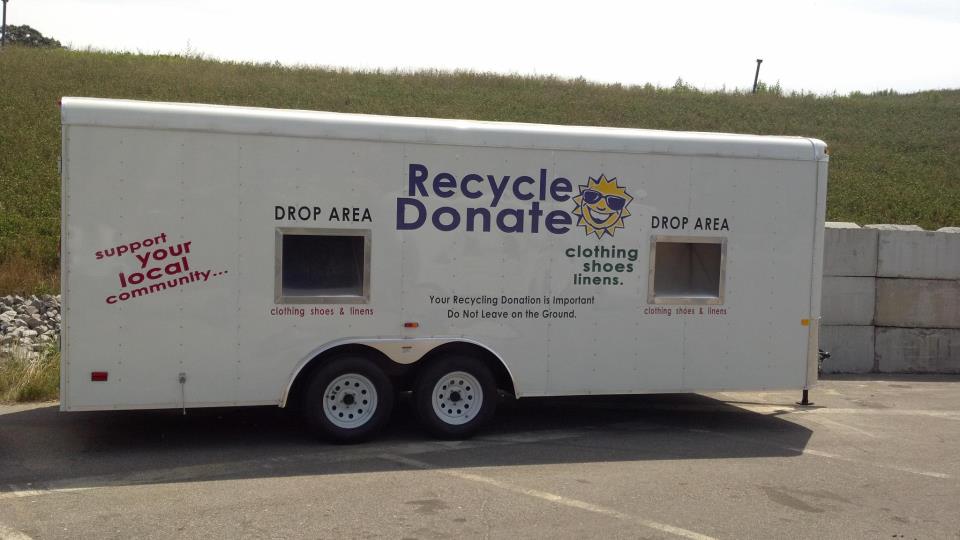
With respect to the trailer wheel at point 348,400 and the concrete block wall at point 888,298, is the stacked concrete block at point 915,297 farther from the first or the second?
the trailer wheel at point 348,400

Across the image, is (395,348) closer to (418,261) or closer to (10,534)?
(418,261)

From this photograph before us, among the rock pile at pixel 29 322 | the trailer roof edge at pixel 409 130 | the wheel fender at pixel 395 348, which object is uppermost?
the trailer roof edge at pixel 409 130

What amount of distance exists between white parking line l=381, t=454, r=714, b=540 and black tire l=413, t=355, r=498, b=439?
647 mm

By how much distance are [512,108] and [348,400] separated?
26.2 m

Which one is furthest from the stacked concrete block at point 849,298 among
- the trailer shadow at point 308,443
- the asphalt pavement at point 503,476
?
the trailer shadow at point 308,443

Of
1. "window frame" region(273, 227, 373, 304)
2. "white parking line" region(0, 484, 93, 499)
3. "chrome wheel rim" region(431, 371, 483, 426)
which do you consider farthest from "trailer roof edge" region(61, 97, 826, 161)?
"white parking line" region(0, 484, 93, 499)

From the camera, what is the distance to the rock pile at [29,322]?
38.4 ft

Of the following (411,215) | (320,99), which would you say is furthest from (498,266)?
(320,99)

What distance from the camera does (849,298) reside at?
12.8m

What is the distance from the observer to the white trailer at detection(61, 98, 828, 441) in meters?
7.49

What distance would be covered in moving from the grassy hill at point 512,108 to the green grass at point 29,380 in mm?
8031

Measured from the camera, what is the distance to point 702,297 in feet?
29.3

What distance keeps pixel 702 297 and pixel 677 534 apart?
339cm

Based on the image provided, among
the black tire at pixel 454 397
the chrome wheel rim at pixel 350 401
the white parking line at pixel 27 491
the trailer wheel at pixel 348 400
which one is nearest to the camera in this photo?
the white parking line at pixel 27 491
